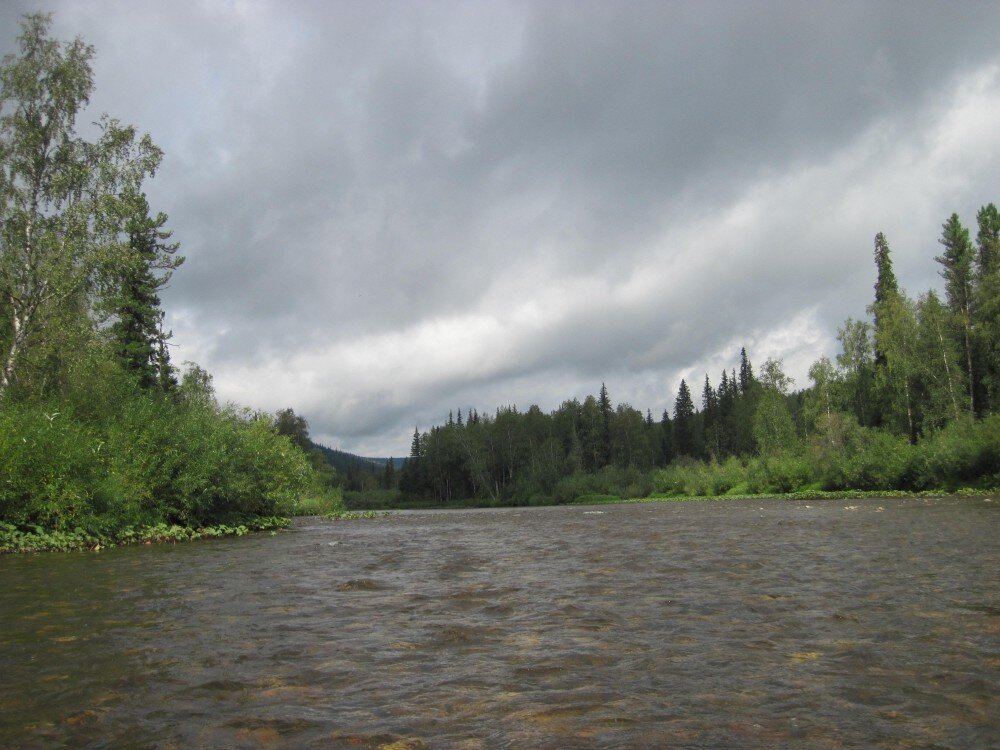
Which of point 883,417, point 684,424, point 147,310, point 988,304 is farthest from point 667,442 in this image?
point 147,310

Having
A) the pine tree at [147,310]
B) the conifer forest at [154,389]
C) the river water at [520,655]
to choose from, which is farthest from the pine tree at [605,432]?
the river water at [520,655]

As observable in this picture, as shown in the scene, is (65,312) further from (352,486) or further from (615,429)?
(352,486)

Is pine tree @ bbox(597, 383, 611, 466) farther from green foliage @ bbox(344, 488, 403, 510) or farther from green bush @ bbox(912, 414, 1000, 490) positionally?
green bush @ bbox(912, 414, 1000, 490)

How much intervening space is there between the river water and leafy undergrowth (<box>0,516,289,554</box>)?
237 inches

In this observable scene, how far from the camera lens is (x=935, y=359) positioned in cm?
6028

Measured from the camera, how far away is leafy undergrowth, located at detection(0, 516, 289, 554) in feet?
61.3

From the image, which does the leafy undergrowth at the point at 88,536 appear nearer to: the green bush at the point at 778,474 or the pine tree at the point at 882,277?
the green bush at the point at 778,474

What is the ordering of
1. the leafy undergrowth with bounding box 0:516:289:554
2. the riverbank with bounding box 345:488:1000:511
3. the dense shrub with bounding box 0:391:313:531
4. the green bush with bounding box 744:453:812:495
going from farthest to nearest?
the green bush with bounding box 744:453:812:495 → the riverbank with bounding box 345:488:1000:511 → the dense shrub with bounding box 0:391:313:531 → the leafy undergrowth with bounding box 0:516:289:554

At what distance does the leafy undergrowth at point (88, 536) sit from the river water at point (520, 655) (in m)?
6.03

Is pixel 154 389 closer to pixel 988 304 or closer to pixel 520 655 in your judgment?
pixel 520 655

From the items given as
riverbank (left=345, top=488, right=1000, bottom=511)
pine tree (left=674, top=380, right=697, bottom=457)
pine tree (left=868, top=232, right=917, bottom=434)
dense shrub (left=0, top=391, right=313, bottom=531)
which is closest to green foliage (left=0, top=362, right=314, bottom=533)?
dense shrub (left=0, top=391, right=313, bottom=531)

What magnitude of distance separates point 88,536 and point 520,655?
62.5 feet

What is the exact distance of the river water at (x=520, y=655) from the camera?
4.64 metres

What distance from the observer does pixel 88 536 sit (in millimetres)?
20203
